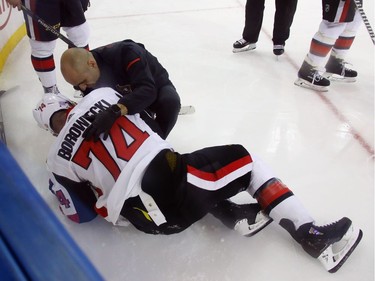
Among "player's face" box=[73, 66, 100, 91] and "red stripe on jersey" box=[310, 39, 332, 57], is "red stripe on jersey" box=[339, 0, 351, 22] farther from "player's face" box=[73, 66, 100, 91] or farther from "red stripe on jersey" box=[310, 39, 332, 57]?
"player's face" box=[73, 66, 100, 91]

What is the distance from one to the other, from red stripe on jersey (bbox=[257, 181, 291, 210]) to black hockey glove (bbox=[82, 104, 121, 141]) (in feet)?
1.64

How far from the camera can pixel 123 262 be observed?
1149 mm

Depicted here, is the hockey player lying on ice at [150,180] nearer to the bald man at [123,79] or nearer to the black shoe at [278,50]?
the bald man at [123,79]

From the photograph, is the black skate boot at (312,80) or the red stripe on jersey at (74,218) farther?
the black skate boot at (312,80)

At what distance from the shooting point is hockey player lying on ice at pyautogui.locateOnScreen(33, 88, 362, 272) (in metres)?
1.02

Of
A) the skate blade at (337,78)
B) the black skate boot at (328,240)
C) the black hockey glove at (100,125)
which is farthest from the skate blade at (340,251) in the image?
the skate blade at (337,78)

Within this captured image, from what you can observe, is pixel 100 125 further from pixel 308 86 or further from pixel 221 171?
pixel 308 86

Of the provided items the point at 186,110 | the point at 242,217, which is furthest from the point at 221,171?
the point at 186,110

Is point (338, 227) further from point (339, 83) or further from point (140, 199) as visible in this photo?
point (339, 83)

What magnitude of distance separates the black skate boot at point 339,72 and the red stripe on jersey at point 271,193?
1171 mm

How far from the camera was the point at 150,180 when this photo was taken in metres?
1.03

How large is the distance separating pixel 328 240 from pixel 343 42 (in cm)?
132

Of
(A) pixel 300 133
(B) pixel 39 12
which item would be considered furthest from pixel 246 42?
(B) pixel 39 12

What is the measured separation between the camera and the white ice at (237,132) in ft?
3.75
